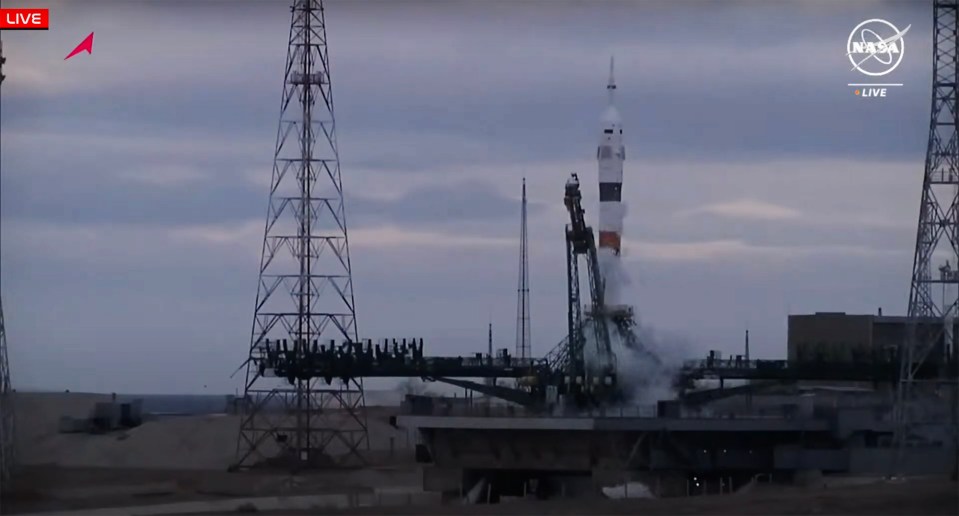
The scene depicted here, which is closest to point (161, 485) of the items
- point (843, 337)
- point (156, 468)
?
point (156, 468)

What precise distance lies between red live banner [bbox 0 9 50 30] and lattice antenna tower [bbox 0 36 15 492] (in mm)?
10268

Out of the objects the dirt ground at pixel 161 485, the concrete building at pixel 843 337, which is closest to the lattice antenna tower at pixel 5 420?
the dirt ground at pixel 161 485

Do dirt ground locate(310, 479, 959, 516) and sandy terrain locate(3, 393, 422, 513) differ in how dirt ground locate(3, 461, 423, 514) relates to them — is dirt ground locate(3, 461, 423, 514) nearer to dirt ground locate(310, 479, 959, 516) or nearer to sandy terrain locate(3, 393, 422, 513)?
sandy terrain locate(3, 393, 422, 513)

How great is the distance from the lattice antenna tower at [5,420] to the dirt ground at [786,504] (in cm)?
1357

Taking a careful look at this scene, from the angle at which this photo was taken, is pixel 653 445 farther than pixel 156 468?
No

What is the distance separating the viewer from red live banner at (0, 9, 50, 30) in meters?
40.7

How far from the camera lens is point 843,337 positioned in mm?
81250

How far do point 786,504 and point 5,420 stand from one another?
27.2m

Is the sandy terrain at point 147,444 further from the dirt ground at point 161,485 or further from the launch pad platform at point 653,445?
the launch pad platform at point 653,445

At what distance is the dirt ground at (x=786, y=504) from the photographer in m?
42.0

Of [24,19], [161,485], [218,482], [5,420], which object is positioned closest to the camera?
[24,19]

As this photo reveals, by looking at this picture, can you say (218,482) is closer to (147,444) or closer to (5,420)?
(5,420)

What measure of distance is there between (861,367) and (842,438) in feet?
34.0

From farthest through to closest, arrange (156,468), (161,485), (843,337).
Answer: (843,337) < (156,468) < (161,485)
